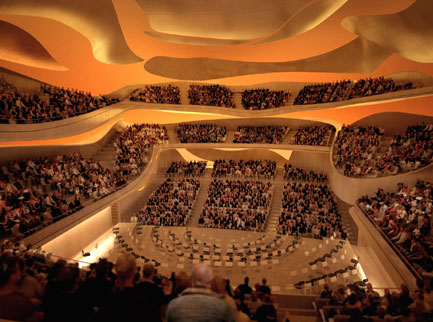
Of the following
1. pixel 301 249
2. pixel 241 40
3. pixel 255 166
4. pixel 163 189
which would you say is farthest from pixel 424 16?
pixel 163 189

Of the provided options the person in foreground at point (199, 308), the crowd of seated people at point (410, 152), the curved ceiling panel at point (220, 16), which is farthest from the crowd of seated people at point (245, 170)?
the person in foreground at point (199, 308)

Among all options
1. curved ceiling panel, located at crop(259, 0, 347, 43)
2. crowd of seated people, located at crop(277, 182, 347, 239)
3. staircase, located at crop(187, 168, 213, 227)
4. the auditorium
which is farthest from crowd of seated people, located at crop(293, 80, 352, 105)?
staircase, located at crop(187, 168, 213, 227)

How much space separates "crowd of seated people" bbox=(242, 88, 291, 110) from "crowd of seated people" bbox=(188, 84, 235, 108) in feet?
4.03

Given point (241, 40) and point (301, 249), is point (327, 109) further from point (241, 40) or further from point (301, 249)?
point (301, 249)

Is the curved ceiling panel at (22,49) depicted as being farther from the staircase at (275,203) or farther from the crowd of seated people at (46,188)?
the staircase at (275,203)

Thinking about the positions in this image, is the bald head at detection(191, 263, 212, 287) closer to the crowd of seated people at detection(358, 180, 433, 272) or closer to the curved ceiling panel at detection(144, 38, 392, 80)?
the crowd of seated people at detection(358, 180, 433, 272)

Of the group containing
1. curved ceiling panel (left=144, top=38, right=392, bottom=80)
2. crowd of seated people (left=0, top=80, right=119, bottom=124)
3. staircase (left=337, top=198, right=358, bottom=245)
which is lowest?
staircase (left=337, top=198, right=358, bottom=245)

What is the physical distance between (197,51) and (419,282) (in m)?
17.7

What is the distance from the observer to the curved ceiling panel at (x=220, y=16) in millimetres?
13398

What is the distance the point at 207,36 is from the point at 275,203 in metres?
11.0

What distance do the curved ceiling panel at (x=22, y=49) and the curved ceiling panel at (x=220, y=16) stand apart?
606cm

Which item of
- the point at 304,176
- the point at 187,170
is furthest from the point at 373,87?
the point at 187,170

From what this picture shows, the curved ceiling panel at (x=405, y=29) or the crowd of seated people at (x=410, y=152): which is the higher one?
the curved ceiling panel at (x=405, y=29)

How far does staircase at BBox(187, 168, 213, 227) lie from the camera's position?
18.1m
